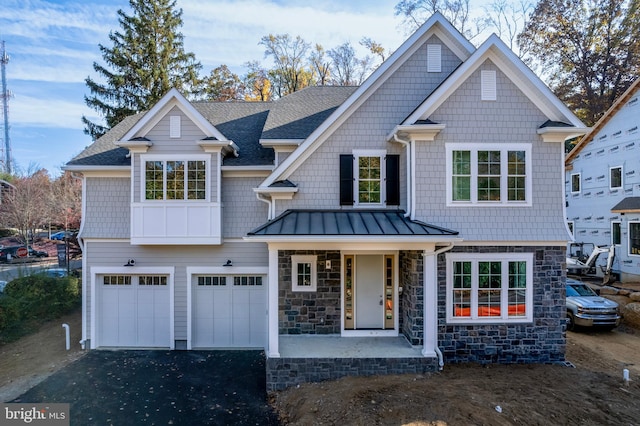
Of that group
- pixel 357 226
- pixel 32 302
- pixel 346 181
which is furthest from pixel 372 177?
pixel 32 302

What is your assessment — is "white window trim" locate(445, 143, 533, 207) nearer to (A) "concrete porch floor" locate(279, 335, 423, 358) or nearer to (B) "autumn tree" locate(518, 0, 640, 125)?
(A) "concrete porch floor" locate(279, 335, 423, 358)

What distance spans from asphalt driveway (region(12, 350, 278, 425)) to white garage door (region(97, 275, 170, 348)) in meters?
0.44

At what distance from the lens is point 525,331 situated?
8.12 m

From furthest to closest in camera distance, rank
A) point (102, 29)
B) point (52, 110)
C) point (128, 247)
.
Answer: point (102, 29) < point (52, 110) < point (128, 247)

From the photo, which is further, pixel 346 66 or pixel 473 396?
pixel 346 66

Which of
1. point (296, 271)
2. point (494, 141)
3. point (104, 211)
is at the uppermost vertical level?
point (494, 141)

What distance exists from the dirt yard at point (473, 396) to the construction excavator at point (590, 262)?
8946mm

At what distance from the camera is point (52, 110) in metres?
18.2

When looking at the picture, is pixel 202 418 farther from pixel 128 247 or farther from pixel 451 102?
pixel 451 102

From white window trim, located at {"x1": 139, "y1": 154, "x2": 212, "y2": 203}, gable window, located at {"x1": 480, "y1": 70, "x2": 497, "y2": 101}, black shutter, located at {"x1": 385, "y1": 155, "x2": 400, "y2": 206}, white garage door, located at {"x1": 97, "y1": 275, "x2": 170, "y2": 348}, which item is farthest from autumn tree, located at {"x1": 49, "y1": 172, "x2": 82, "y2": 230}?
gable window, located at {"x1": 480, "y1": 70, "x2": 497, "y2": 101}

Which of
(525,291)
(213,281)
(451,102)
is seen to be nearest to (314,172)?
(451,102)

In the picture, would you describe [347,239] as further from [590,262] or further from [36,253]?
[36,253]

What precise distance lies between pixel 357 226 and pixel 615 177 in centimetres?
1728

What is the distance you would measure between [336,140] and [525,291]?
589 centimetres
